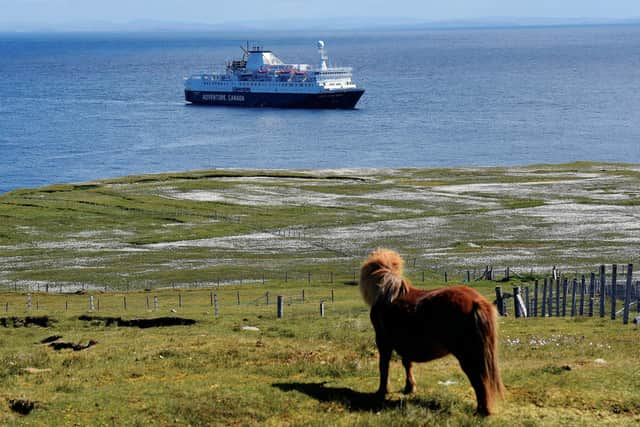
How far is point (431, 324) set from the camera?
14.2 m

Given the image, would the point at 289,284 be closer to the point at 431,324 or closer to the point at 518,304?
the point at 518,304

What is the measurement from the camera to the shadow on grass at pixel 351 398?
15.2 m

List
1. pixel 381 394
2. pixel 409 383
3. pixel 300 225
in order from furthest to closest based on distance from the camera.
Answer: pixel 300 225 → pixel 409 383 → pixel 381 394

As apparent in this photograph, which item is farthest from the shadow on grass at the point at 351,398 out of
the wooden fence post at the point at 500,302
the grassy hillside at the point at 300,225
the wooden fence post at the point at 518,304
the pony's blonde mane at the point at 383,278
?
the grassy hillside at the point at 300,225

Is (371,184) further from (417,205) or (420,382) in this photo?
(420,382)

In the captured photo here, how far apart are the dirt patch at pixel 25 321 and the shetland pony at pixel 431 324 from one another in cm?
1822

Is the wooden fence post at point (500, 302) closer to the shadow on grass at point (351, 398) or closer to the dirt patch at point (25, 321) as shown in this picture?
the shadow on grass at point (351, 398)

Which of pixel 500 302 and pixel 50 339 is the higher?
pixel 500 302

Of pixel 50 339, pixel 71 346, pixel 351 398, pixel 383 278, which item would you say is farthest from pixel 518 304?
pixel 383 278

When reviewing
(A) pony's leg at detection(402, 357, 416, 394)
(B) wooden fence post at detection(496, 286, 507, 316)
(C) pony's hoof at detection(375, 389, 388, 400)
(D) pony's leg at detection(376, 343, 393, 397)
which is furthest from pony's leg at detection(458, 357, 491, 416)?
(B) wooden fence post at detection(496, 286, 507, 316)

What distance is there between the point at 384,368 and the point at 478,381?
1.81 metres

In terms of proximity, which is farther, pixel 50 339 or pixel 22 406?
pixel 50 339

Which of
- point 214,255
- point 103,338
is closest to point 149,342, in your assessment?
point 103,338

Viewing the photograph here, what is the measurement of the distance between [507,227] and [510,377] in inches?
2050
